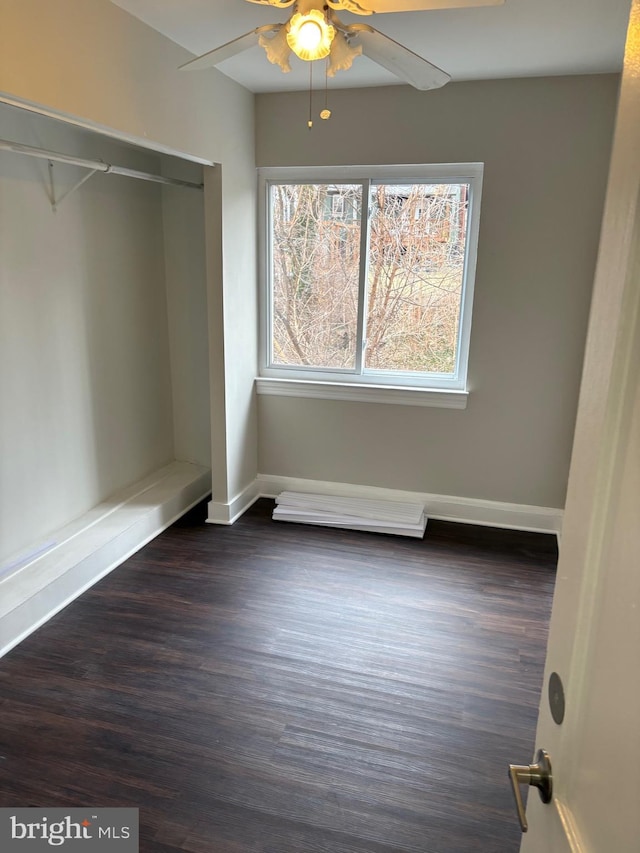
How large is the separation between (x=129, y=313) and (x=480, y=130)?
7.58 feet

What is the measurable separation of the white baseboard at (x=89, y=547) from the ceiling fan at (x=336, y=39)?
89.6 inches

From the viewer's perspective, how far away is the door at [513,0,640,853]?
2.16 feet

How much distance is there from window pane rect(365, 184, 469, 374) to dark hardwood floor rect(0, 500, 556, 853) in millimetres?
1288

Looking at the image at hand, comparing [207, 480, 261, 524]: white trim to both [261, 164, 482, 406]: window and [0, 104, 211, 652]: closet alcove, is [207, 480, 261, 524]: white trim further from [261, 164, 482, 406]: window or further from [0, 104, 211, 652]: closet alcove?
[261, 164, 482, 406]: window

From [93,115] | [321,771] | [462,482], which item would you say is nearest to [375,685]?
[321,771]

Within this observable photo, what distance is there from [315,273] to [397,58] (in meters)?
1.97

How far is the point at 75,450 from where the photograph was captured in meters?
3.37

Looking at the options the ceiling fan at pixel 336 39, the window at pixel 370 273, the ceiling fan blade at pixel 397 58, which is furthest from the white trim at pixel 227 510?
the ceiling fan blade at pixel 397 58

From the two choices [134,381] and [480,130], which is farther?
[134,381]

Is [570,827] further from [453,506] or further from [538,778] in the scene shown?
[453,506]

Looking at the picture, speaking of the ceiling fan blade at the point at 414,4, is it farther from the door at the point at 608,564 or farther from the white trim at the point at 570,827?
the white trim at the point at 570,827

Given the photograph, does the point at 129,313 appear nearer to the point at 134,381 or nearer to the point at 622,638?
the point at 134,381

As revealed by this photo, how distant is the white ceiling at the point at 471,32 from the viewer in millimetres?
2354

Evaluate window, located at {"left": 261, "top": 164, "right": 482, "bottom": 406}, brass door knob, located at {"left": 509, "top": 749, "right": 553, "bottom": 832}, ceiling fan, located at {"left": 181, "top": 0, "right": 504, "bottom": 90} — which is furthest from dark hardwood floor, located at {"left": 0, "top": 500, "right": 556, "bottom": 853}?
ceiling fan, located at {"left": 181, "top": 0, "right": 504, "bottom": 90}
